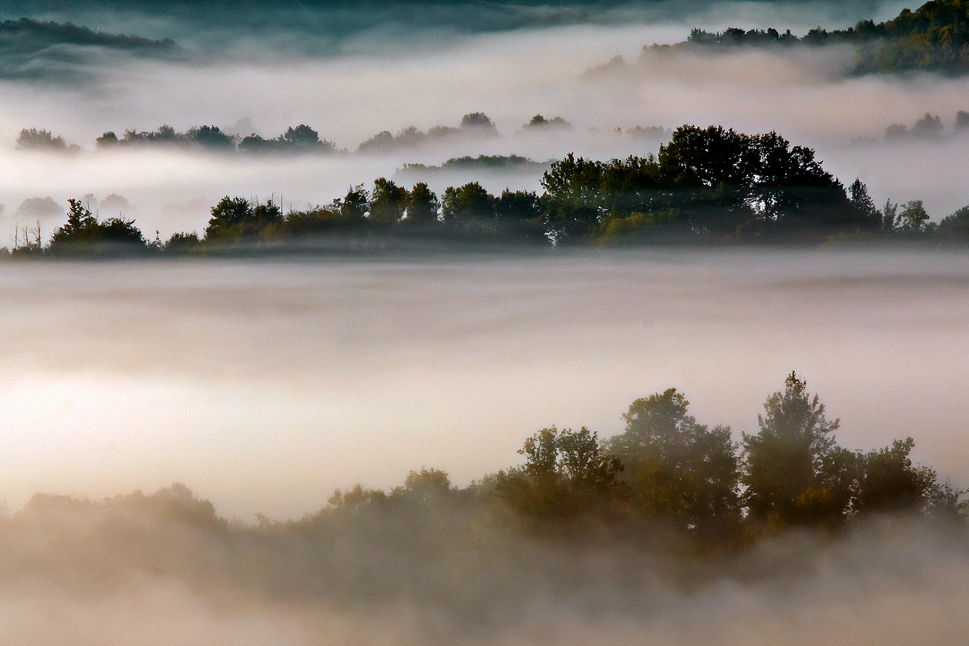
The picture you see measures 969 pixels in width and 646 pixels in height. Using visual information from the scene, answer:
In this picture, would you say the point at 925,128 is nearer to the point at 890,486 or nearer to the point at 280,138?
the point at 280,138

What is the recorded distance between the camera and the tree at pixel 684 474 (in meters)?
46.7

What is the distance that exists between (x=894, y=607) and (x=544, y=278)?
38647mm

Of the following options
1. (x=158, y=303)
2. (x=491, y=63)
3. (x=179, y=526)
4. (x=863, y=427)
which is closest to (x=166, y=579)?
(x=179, y=526)

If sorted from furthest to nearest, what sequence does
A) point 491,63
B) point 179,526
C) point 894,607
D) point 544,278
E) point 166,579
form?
point 491,63
point 544,278
point 179,526
point 166,579
point 894,607

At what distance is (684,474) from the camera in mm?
47344

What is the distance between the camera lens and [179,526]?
74.7 metres

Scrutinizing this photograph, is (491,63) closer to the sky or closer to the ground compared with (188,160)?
closer to the sky

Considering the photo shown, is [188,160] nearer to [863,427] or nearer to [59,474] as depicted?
[59,474]

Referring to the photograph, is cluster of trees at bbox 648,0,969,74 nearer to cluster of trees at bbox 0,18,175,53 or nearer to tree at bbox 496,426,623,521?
tree at bbox 496,426,623,521

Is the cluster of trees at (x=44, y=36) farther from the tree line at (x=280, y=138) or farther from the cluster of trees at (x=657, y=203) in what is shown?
the cluster of trees at (x=657, y=203)

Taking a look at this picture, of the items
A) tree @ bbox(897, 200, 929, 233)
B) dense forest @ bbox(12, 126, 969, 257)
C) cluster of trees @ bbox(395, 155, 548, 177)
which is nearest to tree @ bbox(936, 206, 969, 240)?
dense forest @ bbox(12, 126, 969, 257)

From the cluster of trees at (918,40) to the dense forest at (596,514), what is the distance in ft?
162

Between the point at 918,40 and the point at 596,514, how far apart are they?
6981 centimetres

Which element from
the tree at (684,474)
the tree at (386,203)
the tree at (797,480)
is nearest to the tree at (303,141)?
the tree at (386,203)
